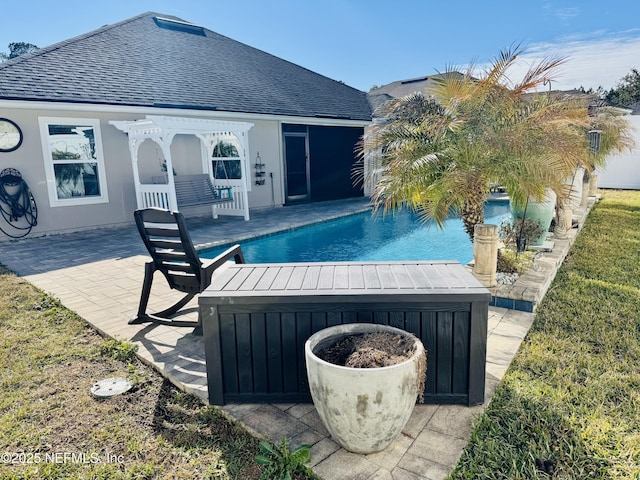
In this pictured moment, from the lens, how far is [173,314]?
4.39m

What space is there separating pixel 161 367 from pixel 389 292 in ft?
6.45

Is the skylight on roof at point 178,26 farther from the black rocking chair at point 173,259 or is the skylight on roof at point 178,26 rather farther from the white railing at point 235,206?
the black rocking chair at point 173,259

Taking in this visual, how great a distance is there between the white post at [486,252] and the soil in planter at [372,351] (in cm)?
252

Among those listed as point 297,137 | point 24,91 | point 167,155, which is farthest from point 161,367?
point 297,137

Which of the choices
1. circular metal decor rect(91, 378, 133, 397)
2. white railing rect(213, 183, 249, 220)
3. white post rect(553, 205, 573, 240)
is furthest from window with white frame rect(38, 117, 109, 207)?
white post rect(553, 205, 573, 240)

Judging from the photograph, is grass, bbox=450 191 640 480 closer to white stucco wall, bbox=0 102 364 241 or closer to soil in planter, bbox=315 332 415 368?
soil in planter, bbox=315 332 415 368

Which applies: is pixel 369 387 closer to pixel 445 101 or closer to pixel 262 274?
pixel 262 274

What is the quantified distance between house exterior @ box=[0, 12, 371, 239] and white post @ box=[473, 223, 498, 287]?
22.3 feet

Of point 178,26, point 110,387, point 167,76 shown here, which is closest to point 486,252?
point 110,387

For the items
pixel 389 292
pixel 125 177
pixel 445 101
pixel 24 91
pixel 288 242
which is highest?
pixel 24 91

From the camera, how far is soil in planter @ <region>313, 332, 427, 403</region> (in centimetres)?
216

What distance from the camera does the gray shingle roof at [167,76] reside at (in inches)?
348

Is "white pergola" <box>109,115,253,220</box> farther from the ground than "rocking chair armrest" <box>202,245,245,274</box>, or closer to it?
farther from the ground

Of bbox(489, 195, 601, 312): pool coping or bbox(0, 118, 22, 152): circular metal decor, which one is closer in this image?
bbox(489, 195, 601, 312): pool coping
